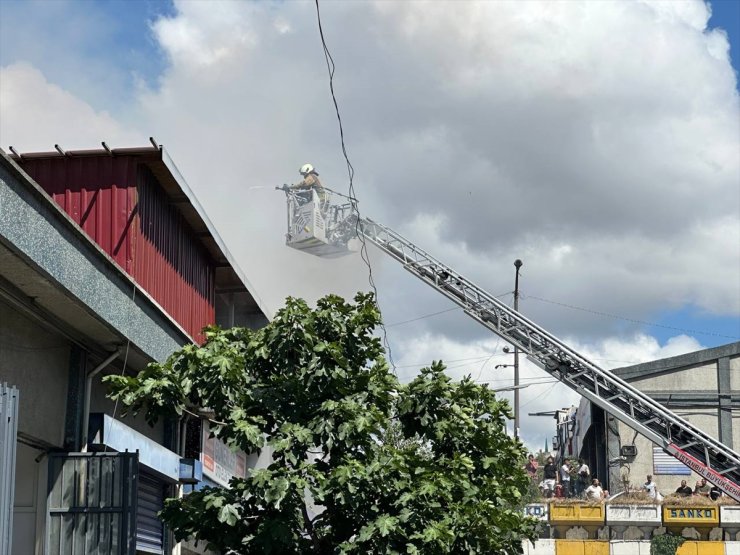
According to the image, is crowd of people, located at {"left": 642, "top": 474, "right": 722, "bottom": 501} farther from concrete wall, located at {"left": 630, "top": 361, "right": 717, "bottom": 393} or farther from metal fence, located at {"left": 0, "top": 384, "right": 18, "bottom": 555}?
metal fence, located at {"left": 0, "top": 384, "right": 18, "bottom": 555}


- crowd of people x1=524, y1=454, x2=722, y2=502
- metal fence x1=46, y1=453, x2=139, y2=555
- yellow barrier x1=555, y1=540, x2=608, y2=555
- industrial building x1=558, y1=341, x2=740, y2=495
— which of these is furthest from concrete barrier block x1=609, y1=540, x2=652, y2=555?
metal fence x1=46, y1=453, x2=139, y2=555

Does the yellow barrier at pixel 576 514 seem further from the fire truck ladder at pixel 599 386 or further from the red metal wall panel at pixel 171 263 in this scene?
the red metal wall panel at pixel 171 263

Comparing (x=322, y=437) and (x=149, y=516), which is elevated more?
(x=322, y=437)

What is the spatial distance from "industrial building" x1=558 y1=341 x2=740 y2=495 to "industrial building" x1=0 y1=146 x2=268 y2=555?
27220mm

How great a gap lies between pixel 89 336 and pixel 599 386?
83.4 feet

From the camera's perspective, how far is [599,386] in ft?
122

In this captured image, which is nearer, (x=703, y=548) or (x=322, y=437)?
(x=322, y=437)

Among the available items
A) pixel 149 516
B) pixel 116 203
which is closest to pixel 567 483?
pixel 149 516

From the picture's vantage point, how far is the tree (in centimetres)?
1205

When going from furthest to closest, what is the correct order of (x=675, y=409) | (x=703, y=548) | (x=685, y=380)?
1. (x=685, y=380)
2. (x=675, y=409)
3. (x=703, y=548)

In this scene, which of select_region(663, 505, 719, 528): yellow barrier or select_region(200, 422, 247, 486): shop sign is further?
select_region(663, 505, 719, 528): yellow barrier

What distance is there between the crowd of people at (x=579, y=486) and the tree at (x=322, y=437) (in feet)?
78.7

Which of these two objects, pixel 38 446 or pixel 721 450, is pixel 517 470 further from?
pixel 721 450

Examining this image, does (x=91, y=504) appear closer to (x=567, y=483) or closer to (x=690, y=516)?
(x=690, y=516)
